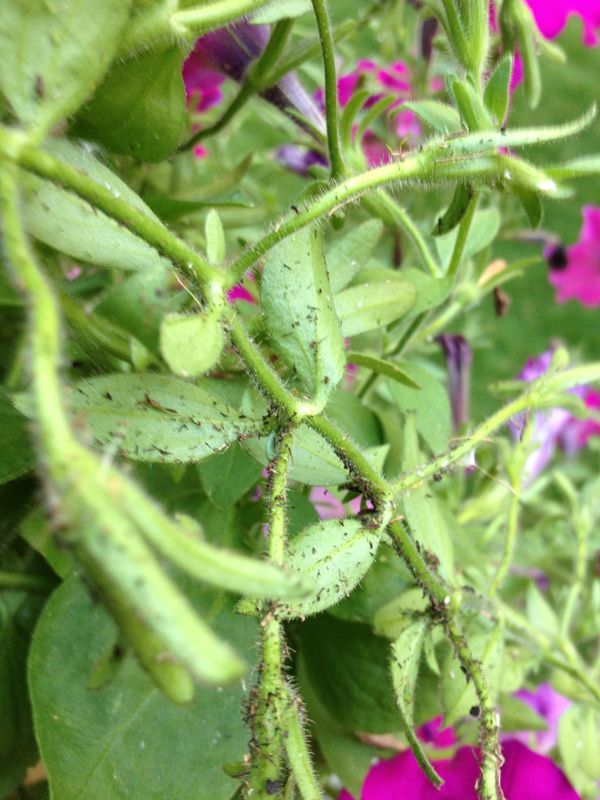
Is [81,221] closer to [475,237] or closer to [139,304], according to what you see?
[139,304]

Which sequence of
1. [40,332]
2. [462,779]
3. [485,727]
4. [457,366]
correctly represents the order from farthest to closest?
[457,366] → [462,779] → [485,727] → [40,332]

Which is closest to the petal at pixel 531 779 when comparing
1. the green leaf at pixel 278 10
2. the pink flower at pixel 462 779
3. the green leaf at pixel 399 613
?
the pink flower at pixel 462 779

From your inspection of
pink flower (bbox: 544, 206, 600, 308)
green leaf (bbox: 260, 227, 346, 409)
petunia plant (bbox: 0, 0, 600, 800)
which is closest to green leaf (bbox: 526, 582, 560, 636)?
petunia plant (bbox: 0, 0, 600, 800)

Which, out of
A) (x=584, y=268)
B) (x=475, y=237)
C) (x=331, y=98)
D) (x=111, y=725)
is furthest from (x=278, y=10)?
(x=584, y=268)

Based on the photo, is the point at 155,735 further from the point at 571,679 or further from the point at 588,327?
the point at 588,327

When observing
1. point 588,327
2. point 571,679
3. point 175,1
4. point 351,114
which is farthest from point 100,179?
point 588,327

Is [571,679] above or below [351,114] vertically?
below

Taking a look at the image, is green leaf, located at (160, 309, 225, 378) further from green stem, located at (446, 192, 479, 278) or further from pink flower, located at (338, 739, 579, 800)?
pink flower, located at (338, 739, 579, 800)
